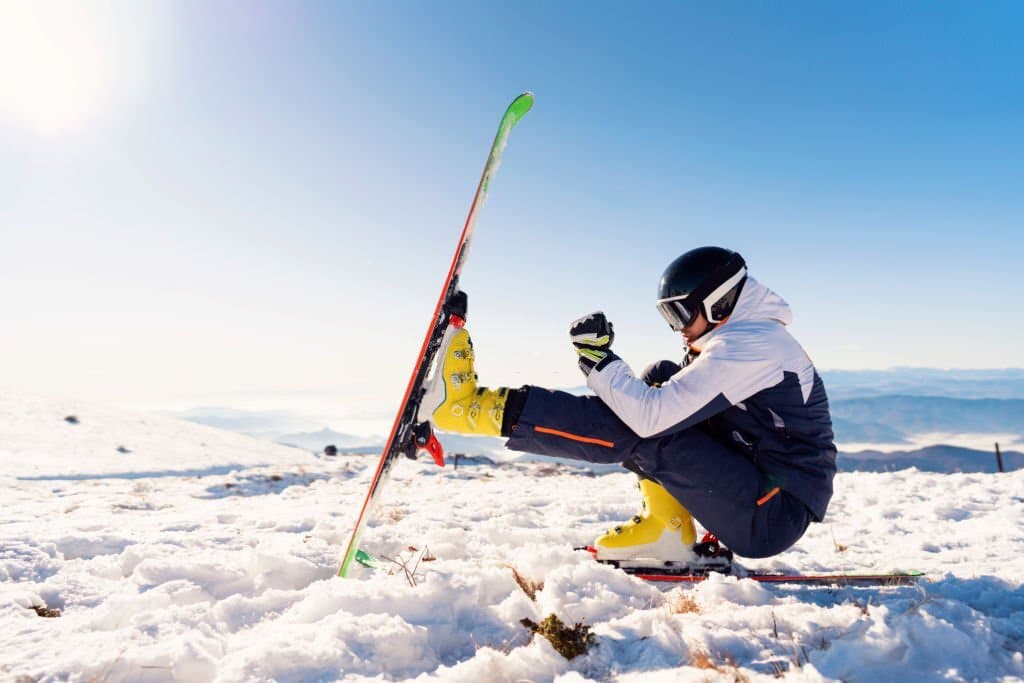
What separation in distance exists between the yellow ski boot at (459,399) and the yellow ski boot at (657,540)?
122 centimetres

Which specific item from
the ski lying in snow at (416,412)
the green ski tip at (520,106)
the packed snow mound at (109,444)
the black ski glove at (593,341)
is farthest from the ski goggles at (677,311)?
the packed snow mound at (109,444)

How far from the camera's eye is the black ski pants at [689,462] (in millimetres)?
2992

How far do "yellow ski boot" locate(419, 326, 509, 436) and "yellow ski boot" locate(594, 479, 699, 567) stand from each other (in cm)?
122

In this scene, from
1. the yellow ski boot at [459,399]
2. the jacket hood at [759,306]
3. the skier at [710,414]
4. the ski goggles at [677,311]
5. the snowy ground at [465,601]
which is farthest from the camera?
the ski goggles at [677,311]

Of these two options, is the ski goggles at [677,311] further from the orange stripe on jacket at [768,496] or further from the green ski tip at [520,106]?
the green ski tip at [520,106]

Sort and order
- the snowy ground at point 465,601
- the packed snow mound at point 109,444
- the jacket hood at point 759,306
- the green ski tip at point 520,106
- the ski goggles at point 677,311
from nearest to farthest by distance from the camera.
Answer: the snowy ground at point 465,601, the jacket hood at point 759,306, the ski goggles at point 677,311, the green ski tip at point 520,106, the packed snow mound at point 109,444

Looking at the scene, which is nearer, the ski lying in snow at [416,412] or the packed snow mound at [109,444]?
the ski lying in snow at [416,412]

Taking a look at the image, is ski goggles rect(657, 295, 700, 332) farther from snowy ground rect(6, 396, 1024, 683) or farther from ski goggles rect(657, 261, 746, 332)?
snowy ground rect(6, 396, 1024, 683)

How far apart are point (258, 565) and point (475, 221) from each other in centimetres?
267

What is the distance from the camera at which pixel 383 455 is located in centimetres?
326

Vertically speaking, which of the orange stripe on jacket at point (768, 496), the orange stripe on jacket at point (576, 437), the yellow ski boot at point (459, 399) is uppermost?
the yellow ski boot at point (459, 399)

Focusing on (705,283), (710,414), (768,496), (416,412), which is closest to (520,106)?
(705,283)

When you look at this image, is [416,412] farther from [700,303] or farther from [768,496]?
[768,496]

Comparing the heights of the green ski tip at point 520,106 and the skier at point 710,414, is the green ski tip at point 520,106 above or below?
above
